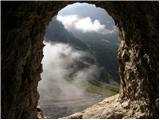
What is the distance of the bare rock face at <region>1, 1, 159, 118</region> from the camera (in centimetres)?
1872

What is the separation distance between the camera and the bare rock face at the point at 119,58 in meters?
18.7

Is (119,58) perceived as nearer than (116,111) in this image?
No

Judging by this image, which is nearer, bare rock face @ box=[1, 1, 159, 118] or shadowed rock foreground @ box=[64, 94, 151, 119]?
bare rock face @ box=[1, 1, 159, 118]

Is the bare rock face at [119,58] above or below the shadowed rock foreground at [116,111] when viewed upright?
above

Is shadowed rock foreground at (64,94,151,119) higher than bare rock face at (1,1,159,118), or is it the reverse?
bare rock face at (1,1,159,118)

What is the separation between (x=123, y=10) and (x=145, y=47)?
99.3 inches

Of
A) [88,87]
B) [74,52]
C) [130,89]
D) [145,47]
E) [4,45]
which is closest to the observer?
[4,45]

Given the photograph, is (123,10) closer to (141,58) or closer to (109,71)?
(141,58)

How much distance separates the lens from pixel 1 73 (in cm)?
1823

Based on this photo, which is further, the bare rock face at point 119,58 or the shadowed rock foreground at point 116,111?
the shadowed rock foreground at point 116,111

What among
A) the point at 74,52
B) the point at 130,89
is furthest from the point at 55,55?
the point at 130,89

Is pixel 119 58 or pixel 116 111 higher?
pixel 119 58

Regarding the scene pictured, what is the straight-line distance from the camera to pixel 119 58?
25.4 m

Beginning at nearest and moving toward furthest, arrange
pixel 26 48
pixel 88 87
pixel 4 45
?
1. pixel 4 45
2. pixel 26 48
3. pixel 88 87
